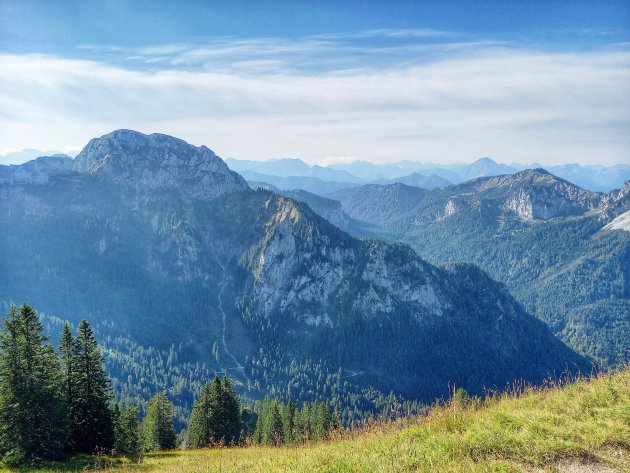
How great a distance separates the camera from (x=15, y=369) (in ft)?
91.5

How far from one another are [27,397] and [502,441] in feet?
99.4

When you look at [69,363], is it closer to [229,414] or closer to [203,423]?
[229,414]

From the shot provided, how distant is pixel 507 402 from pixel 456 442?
573cm

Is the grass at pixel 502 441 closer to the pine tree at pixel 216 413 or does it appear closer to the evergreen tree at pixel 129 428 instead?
the evergreen tree at pixel 129 428

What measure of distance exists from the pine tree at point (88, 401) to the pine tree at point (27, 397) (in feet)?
21.8

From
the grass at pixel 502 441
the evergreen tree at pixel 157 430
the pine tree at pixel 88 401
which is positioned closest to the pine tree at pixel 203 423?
the evergreen tree at pixel 157 430

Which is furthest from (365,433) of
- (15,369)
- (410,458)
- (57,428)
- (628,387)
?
(15,369)

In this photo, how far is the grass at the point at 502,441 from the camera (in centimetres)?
1163

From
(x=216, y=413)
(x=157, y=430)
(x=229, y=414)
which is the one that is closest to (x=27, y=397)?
(x=216, y=413)

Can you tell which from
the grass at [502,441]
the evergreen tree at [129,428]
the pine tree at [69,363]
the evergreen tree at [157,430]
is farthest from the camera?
the evergreen tree at [157,430]

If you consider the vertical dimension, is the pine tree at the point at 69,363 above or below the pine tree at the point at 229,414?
above

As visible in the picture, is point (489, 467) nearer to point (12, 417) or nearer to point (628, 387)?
point (628, 387)

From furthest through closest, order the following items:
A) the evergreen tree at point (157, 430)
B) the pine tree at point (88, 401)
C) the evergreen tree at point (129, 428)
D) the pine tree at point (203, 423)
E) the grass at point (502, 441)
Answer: the evergreen tree at point (157, 430) < the pine tree at point (203, 423) < the evergreen tree at point (129, 428) < the pine tree at point (88, 401) < the grass at point (502, 441)

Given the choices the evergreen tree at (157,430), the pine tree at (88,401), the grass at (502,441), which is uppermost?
the grass at (502,441)
